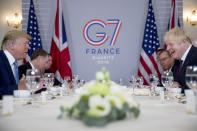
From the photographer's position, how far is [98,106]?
91 centimetres

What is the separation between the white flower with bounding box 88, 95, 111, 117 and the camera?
87 cm

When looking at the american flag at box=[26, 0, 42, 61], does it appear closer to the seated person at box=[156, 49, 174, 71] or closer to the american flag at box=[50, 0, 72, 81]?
the american flag at box=[50, 0, 72, 81]

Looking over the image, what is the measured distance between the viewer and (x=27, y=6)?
5.35 meters

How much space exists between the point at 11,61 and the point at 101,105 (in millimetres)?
1976

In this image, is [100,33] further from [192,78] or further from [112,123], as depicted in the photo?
[112,123]

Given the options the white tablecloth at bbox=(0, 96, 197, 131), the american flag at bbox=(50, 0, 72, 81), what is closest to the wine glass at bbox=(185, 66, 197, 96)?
the white tablecloth at bbox=(0, 96, 197, 131)

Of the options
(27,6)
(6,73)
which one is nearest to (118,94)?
(6,73)

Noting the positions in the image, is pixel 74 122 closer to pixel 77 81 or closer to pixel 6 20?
pixel 77 81

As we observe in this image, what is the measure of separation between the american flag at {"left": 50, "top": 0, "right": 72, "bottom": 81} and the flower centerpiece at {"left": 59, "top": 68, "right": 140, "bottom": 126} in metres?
4.05

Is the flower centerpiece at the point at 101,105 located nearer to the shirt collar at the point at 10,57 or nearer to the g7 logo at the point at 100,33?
the shirt collar at the point at 10,57

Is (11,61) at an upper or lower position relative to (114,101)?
upper

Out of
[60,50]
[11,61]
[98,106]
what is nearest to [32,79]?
[98,106]

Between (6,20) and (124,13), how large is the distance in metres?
3.10

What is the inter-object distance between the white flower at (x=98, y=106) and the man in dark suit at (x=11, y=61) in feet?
4.84
